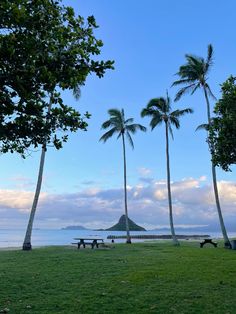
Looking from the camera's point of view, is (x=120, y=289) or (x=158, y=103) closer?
(x=120, y=289)

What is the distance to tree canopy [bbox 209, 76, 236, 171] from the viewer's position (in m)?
13.9

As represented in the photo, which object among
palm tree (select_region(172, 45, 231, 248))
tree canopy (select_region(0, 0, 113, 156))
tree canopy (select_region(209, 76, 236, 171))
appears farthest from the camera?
palm tree (select_region(172, 45, 231, 248))

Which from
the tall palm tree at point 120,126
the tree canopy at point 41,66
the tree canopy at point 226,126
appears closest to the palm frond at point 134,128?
the tall palm tree at point 120,126

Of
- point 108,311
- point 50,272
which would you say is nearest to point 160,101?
point 50,272

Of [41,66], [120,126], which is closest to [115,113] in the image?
[120,126]

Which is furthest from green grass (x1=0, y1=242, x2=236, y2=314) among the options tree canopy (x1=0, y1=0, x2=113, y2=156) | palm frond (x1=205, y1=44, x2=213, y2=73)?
palm frond (x1=205, y1=44, x2=213, y2=73)

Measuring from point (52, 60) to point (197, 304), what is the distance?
581cm

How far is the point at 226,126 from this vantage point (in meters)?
14.0

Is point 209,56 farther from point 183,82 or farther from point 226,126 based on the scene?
point 226,126

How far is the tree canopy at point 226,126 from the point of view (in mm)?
13914

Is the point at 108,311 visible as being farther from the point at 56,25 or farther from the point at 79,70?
the point at 56,25

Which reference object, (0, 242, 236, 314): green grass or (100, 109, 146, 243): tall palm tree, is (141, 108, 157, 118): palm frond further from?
(0, 242, 236, 314): green grass

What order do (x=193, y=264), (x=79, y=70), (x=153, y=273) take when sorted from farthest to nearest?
(x=193, y=264) → (x=153, y=273) → (x=79, y=70)

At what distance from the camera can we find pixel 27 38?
684cm
